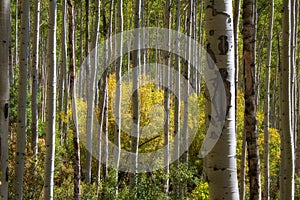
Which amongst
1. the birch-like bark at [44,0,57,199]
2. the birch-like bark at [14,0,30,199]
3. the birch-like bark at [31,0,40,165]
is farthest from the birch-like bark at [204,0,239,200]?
the birch-like bark at [31,0,40,165]

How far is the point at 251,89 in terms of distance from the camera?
15.7 feet

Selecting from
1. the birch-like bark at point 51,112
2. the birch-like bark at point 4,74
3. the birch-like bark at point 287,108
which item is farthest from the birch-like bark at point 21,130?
the birch-like bark at point 287,108

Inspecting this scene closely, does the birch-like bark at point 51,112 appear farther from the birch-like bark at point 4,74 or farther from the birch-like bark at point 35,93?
the birch-like bark at point 4,74

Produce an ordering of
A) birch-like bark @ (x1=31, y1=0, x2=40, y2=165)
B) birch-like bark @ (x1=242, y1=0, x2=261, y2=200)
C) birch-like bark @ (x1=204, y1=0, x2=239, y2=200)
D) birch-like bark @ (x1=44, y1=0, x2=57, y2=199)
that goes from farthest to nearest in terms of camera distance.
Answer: birch-like bark @ (x1=31, y1=0, x2=40, y2=165), birch-like bark @ (x1=44, y1=0, x2=57, y2=199), birch-like bark @ (x1=242, y1=0, x2=261, y2=200), birch-like bark @ (x1=204, y1=0, x2=239, y2=200)

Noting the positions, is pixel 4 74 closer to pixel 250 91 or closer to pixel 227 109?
pixel 227 109

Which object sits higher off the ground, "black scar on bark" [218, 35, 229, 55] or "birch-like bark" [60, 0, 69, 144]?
"birch-like bark" [60, 0, 69, 144]

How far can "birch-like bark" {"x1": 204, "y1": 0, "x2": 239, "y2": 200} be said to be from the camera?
286 cm

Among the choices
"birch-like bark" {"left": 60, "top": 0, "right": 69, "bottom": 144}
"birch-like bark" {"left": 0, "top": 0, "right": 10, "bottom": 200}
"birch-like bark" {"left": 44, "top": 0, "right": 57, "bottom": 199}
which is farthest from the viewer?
"birch-like bark" {"left": 60, "top": 0, "right": 69, "bottom": 144}

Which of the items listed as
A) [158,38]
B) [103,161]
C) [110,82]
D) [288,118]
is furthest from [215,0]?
[158,38]

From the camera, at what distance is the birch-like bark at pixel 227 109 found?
113 inches

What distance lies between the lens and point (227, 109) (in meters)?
2.91

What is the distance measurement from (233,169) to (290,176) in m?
3.60

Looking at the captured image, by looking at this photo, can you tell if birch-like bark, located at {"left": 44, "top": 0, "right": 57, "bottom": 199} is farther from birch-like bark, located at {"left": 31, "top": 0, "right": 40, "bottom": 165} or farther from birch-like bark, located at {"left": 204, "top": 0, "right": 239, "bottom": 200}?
birch-like bark, located at {"left": 204, "top": 0, "right": 239, "bottom": 200}

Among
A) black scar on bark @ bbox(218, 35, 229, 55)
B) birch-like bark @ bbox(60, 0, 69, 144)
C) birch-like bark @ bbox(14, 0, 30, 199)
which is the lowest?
birch-like bark @ bbox(14, 0, 30, 199)
